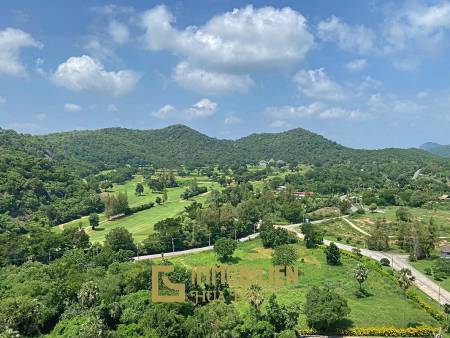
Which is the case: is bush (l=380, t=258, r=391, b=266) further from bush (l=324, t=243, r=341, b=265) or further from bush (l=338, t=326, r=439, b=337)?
bush (l=338, t=326, r=439, b=337)

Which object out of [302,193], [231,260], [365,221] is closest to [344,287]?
[231,260]

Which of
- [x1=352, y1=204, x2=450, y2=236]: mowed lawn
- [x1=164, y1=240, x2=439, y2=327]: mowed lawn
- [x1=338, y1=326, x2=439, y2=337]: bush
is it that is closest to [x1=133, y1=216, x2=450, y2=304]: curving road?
[x1=164, y1=240, x2=439, y2=327]: mowed lawn

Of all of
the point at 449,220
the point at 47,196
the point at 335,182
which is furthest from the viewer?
the point at 335,182

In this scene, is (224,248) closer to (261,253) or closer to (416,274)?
(261,253)

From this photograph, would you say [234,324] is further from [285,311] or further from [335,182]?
[335,182]

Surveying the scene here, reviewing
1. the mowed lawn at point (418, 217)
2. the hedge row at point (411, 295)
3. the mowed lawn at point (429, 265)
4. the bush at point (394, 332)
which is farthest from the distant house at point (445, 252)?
the bush at point (394, 332)

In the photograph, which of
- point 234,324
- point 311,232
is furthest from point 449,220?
point 234,324
